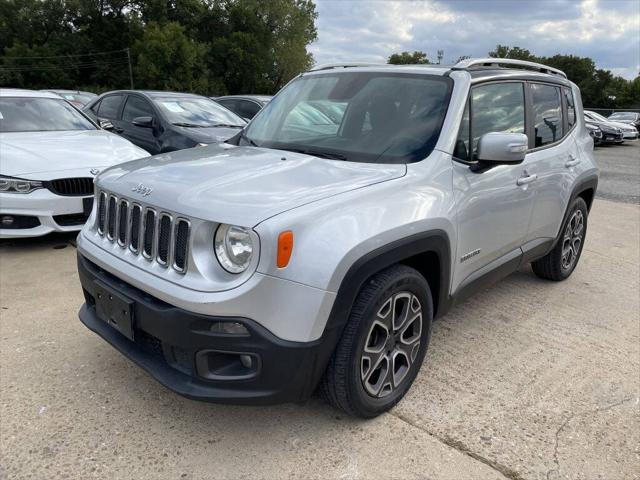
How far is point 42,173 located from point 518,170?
420 centimetres

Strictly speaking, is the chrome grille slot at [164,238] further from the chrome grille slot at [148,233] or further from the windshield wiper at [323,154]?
the windshield wiper at [323,154]

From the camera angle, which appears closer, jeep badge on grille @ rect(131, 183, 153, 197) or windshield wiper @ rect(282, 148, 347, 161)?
jeep badge on grille @ rect(131, 183, 153, 197)

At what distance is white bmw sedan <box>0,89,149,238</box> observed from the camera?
16.0ft

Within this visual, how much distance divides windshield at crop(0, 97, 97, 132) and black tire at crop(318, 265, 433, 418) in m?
5.28

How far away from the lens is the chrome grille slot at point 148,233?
2.43 metres

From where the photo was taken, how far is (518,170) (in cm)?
346

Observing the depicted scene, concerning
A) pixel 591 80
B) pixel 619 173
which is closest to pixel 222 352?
pixel 619 173

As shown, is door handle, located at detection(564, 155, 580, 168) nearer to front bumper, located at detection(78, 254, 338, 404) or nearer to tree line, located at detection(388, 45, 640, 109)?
front bumper, located at detection(78, 254, 338, 404)

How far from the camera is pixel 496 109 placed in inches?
134

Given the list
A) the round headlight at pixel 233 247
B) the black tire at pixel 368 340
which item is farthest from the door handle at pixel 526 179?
the round headlight at pixel 233 247

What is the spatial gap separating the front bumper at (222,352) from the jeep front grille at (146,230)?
195mm

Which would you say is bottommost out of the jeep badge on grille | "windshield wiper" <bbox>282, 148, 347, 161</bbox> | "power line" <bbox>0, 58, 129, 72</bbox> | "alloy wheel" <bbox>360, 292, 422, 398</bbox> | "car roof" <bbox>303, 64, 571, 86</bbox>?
"power line" <bbox>0, 58, 129, 72</bbox>

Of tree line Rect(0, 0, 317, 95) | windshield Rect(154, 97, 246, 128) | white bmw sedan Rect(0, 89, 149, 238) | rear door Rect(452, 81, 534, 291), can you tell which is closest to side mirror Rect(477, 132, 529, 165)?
rear door Rect(452, 81, 534, 291)

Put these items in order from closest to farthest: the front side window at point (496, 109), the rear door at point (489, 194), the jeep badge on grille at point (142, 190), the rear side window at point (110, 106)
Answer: the jeep badge on grille at point (142, 190), the rear door at point (489, 194), the front side window at point (496, 109), the rear side window at point (110, 106)
